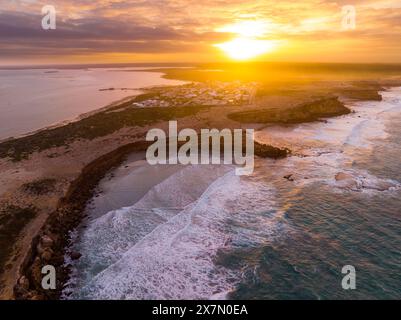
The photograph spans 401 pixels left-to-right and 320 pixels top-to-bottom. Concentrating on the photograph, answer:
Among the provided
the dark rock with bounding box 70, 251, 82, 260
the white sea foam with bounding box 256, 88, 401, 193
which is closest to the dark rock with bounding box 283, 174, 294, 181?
the white sea foam with bounding box 256, 88, 401, 193

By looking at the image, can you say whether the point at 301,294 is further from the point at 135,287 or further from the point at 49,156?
the point at 49,156

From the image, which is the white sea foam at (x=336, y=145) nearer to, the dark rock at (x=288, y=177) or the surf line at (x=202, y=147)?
the dark rock at (x=288, y=177)

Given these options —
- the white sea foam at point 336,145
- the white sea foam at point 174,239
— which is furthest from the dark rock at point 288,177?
the white sea foam at point 174,239

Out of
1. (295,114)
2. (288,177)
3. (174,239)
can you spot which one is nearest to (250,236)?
(174,239)

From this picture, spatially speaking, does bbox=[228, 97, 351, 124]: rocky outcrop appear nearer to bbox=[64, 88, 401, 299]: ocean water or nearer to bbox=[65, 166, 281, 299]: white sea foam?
bbox=[64, 88, 401, 299]: ocean water

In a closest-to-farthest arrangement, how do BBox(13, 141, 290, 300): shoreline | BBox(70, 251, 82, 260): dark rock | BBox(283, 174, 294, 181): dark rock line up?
BBox(13, 141, 290, 300): shoreline → BBox(70, 251, 82, 260): dark rock → BBox(283, 174, 294, 181): dark rock

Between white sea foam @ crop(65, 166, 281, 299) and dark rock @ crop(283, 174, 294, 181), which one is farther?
dark rock @ crop(283, 174, 294, 181)
